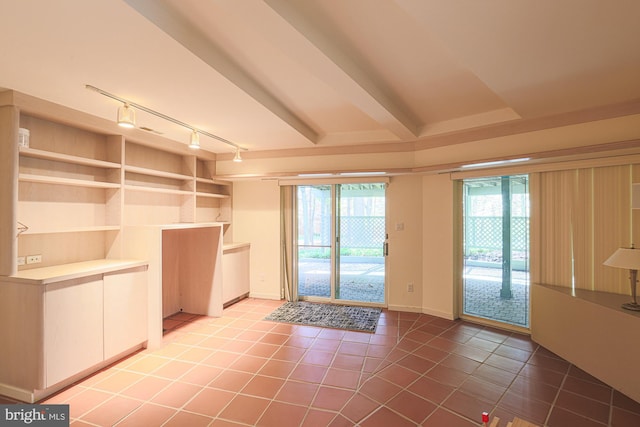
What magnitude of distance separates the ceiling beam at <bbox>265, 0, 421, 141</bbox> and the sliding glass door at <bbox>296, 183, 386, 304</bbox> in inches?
60.0

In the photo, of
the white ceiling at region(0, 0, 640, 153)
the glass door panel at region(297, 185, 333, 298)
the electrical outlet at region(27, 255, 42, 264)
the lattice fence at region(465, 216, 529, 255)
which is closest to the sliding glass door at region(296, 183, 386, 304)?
the glass door panel at region(297, 185, 333, 298)

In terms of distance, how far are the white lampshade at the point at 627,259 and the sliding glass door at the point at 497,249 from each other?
1012 millimetres

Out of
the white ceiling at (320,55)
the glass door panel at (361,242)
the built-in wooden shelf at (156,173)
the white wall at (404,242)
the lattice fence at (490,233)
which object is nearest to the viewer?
the white ceiling at (320,55)

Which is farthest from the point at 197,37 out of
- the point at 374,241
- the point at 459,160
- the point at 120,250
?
the point at 374,241

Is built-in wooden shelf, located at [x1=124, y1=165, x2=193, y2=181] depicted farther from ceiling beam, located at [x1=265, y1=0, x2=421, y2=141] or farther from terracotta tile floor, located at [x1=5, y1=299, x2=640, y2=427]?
ceiling beam, located at [x1=265, y1=0, x2=421, y2=141]

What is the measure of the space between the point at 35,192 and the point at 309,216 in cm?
350

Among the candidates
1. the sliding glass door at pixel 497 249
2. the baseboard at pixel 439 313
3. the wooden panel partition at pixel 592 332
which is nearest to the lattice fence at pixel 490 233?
the sliding glass door at pixel 497 249

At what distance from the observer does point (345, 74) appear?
2.29 metres

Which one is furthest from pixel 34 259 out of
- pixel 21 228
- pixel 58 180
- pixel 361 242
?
pixel 361 242

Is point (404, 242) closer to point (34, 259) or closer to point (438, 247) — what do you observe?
point (438, 247)

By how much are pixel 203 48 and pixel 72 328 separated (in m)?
2.62

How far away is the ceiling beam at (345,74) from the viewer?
1743 millimetres

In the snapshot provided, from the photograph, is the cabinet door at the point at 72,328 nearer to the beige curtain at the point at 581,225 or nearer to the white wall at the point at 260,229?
the white wall at the point at 260,229

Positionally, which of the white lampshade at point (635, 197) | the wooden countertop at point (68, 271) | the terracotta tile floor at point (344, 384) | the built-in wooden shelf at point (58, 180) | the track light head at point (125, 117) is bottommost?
the terracotta tile floor at point (344, 384)
